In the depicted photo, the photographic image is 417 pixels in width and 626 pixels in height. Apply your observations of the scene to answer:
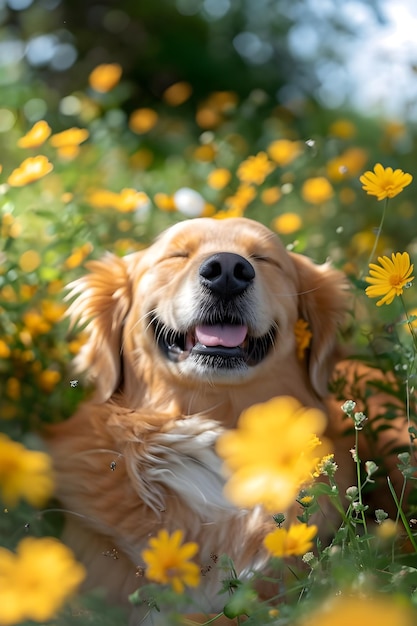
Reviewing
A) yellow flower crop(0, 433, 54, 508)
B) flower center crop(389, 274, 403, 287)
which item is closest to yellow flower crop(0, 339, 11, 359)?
yellow flower crop(0, 433, 54, 508)

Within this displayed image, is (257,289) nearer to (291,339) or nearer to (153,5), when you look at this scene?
(291,339)

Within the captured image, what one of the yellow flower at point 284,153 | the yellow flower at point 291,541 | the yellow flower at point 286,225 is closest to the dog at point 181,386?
the yellow flower at point 291,541

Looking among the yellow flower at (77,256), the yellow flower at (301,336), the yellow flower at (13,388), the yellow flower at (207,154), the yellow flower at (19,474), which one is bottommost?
the yellow flower at (207,154)

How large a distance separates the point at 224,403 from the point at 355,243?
2.09 metres

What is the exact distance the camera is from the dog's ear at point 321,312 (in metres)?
2.60

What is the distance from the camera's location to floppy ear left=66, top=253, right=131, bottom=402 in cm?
257

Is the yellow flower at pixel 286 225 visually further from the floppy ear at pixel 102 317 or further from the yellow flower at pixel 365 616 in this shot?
the yellow flower at pixel 365 616

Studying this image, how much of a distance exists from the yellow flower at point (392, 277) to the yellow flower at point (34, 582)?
984mm

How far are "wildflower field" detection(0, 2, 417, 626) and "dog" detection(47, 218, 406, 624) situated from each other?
8 centimetres

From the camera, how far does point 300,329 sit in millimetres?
2549

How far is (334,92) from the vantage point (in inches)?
241

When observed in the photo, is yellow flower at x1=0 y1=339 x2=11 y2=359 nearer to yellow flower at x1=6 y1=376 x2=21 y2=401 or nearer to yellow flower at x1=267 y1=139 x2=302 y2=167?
yellow flower at x1=6 y1=376 x2=21 y2=401

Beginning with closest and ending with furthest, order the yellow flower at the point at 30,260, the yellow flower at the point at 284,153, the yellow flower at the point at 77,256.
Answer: the yellow flower at the point at 77,256 < the yellow flower at the point at 30,260 < the yellow flower at the point at 284,153

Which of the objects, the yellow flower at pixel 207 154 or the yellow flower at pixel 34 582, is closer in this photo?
the yellow flower at pixel 34 582
